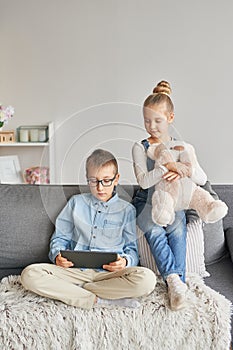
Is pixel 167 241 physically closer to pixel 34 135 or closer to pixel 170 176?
pixel 170 176

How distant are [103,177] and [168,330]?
2.23ft

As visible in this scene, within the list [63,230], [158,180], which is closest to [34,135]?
[63,230]

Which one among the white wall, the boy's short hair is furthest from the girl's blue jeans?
the white wall

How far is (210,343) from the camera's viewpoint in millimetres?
1672

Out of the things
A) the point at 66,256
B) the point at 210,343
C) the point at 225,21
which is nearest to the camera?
the point at 210,343

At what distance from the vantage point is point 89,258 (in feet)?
6.36

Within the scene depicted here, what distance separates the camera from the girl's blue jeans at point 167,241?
6.39 ft

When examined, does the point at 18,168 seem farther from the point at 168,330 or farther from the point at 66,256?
the point at 168,330

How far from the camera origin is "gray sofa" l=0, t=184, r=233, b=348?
7.13ft

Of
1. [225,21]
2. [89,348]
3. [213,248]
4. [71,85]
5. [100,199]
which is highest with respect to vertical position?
[225,21]

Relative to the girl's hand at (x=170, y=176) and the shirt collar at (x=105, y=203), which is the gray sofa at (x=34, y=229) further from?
the girl's hand at (x=170, y=176)

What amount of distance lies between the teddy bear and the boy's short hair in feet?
0.53

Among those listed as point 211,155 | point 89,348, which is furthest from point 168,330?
point 211,155

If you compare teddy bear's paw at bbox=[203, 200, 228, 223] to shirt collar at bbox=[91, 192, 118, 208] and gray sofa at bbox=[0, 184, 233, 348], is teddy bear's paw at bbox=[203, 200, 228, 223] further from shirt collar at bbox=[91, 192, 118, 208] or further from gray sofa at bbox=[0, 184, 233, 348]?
shirt collar at bbox=[91, 192, 118, 208]
